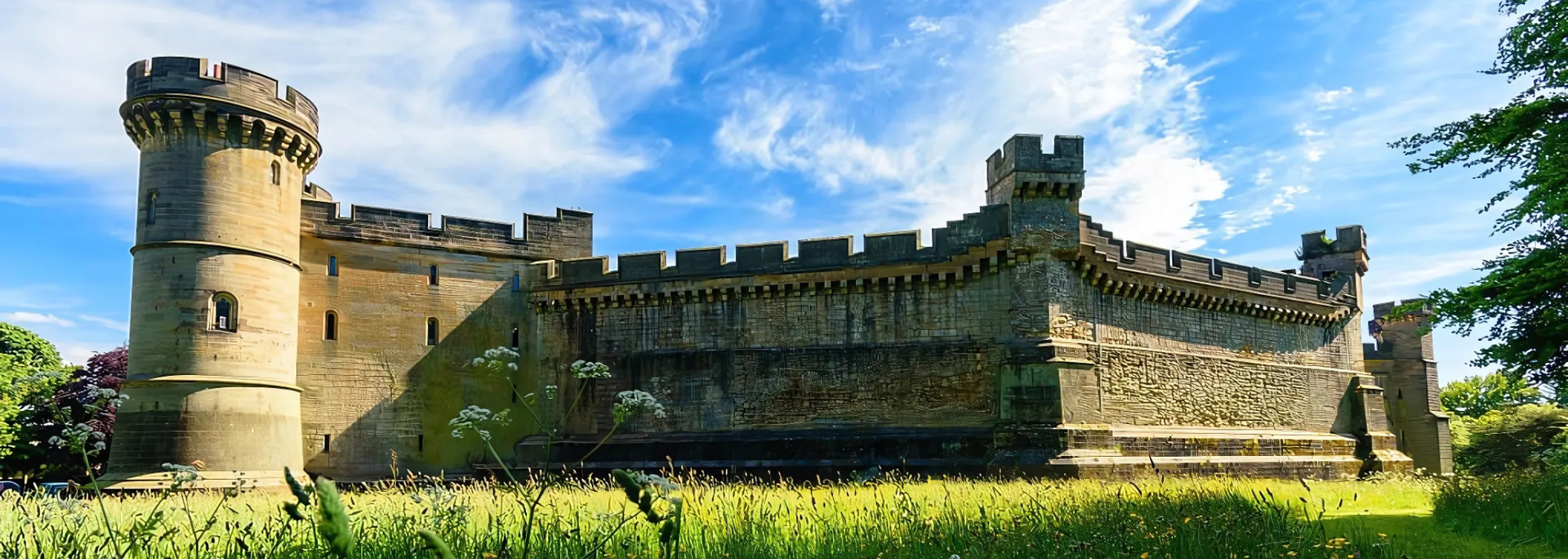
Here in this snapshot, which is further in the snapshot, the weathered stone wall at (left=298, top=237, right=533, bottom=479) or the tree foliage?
the tree foliage

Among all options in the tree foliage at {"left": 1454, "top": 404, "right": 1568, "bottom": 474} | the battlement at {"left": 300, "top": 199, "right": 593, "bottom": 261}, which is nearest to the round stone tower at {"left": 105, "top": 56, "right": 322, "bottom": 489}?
the battlement at {"left": 300, "top": 199, "right": 593, "bottom": 261}

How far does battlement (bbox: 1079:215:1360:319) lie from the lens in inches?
862

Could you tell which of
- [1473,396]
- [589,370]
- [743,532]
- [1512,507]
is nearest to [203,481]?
[743,532]

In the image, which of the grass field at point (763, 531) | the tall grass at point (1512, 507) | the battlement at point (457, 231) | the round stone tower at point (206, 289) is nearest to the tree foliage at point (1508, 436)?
the tall grass at point (1512, 507)

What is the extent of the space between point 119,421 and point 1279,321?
85.7 feet

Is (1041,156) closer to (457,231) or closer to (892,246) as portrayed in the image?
(892,246)

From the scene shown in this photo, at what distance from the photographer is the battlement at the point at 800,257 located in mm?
21672

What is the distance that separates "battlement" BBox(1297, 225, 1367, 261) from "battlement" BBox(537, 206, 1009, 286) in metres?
12.6

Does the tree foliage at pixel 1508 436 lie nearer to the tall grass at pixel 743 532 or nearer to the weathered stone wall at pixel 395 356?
the tall grass at pixel 743 532

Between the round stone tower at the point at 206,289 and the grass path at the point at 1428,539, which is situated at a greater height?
the round stone tower at the point at 206,289

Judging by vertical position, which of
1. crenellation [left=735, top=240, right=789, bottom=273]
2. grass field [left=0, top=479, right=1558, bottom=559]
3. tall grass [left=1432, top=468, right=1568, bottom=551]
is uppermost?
crenellation [left=735, top=240, right=789, bottom=273]

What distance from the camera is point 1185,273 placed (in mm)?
23719

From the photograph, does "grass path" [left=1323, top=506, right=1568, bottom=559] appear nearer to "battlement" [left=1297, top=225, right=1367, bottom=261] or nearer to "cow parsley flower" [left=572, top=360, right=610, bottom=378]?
"cow parsley flower" [left=572, top=360, right=610, bottom=378]

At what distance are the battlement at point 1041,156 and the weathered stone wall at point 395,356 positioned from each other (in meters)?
12.1
